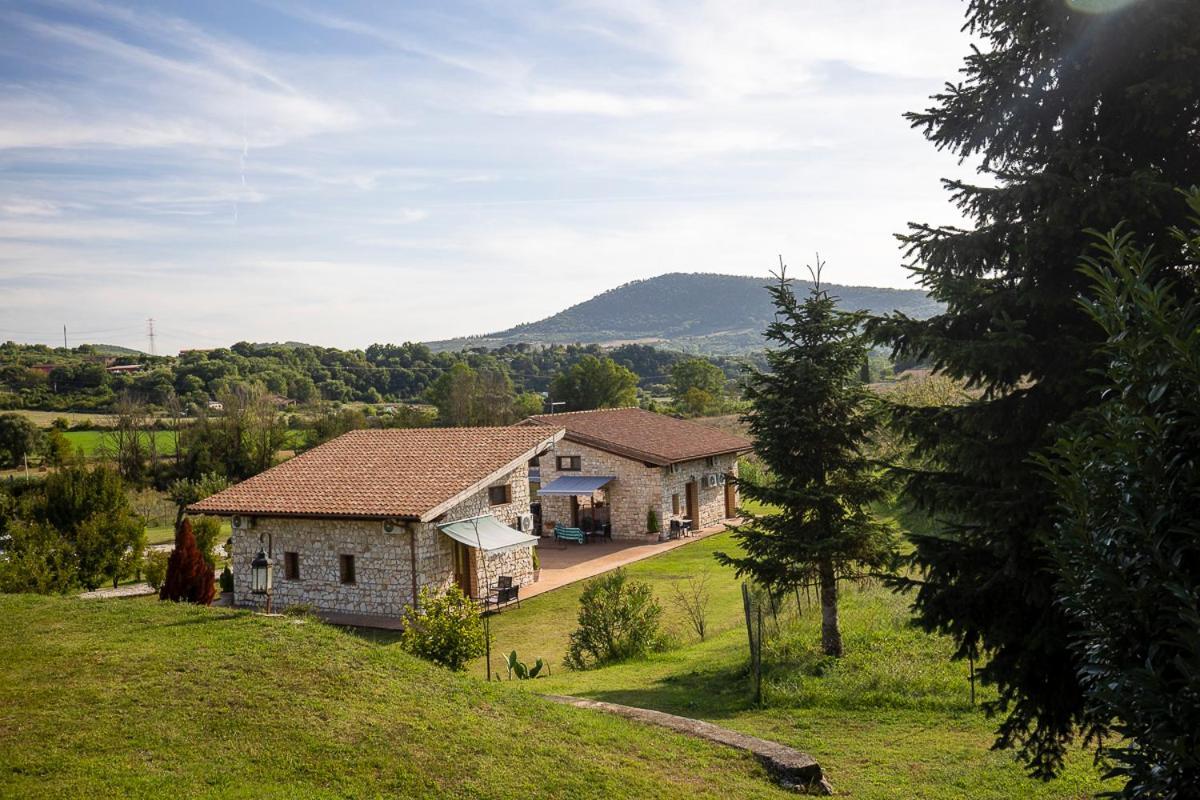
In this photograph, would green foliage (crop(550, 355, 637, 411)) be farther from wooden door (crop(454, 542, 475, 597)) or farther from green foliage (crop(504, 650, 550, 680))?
green foliage (crop(504, 650, 550, 680))

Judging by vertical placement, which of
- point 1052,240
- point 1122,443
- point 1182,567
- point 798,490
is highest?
point 1052,240

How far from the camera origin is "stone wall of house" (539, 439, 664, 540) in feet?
102

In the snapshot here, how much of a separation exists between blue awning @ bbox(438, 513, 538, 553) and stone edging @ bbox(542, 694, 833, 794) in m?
9.92

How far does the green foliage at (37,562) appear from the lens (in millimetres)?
17766

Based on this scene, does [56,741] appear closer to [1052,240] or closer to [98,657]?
[98,657]

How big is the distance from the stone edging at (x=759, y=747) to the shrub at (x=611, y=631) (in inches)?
203

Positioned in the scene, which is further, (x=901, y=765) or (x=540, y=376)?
(x=540, y=376)

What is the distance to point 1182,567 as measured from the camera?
3697mm

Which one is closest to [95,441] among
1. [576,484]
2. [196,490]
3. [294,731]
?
[196,490]

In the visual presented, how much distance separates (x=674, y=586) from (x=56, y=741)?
16.7m

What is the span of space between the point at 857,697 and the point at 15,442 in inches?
2018

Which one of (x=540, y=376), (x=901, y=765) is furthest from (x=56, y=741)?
(x=540, y=376)

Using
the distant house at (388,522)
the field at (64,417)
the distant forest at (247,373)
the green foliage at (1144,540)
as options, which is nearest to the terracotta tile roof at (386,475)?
the distant house at (388,522)

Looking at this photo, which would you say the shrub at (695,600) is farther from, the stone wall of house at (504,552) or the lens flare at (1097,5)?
the lens flare at (1097,5)
